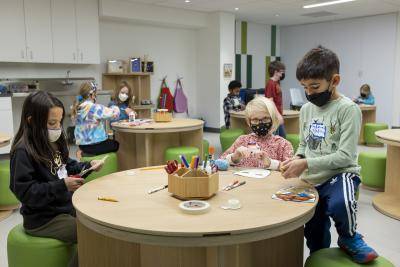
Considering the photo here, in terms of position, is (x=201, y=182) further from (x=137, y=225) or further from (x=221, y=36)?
(x=221, y=36)

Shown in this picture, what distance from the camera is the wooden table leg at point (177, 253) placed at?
156 centimetres

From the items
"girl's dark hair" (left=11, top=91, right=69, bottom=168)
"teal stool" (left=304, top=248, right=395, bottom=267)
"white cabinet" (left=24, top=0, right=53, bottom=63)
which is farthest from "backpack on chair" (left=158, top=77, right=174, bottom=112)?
"teal stool" (left=304, top=248, right=395, bottom=267)

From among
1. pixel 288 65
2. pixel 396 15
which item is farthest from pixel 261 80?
pixel 396 15

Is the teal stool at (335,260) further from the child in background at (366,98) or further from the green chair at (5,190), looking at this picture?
the child in background at (366,98)

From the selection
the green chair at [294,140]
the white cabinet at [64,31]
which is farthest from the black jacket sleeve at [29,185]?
the white cabinet at [64,31]

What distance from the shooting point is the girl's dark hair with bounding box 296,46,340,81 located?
5.81 feet

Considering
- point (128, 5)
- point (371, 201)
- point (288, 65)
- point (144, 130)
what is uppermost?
point (128, 5)

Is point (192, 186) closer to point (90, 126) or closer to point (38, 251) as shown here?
point (38, 251)

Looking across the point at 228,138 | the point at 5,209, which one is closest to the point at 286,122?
the point at 228,138

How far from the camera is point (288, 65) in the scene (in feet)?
35.2

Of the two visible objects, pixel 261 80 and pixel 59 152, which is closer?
pixel 59 152

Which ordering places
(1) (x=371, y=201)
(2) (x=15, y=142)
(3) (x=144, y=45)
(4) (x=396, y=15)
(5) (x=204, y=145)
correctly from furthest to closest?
(4) (x=396, y=15)
(3) (x=144, y=45)
(5) (x=204, y=145)
(1) (x=371, y=201)
(2) (x=15, y=142)

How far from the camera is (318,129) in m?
1.89

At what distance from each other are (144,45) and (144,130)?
14.9 feet
